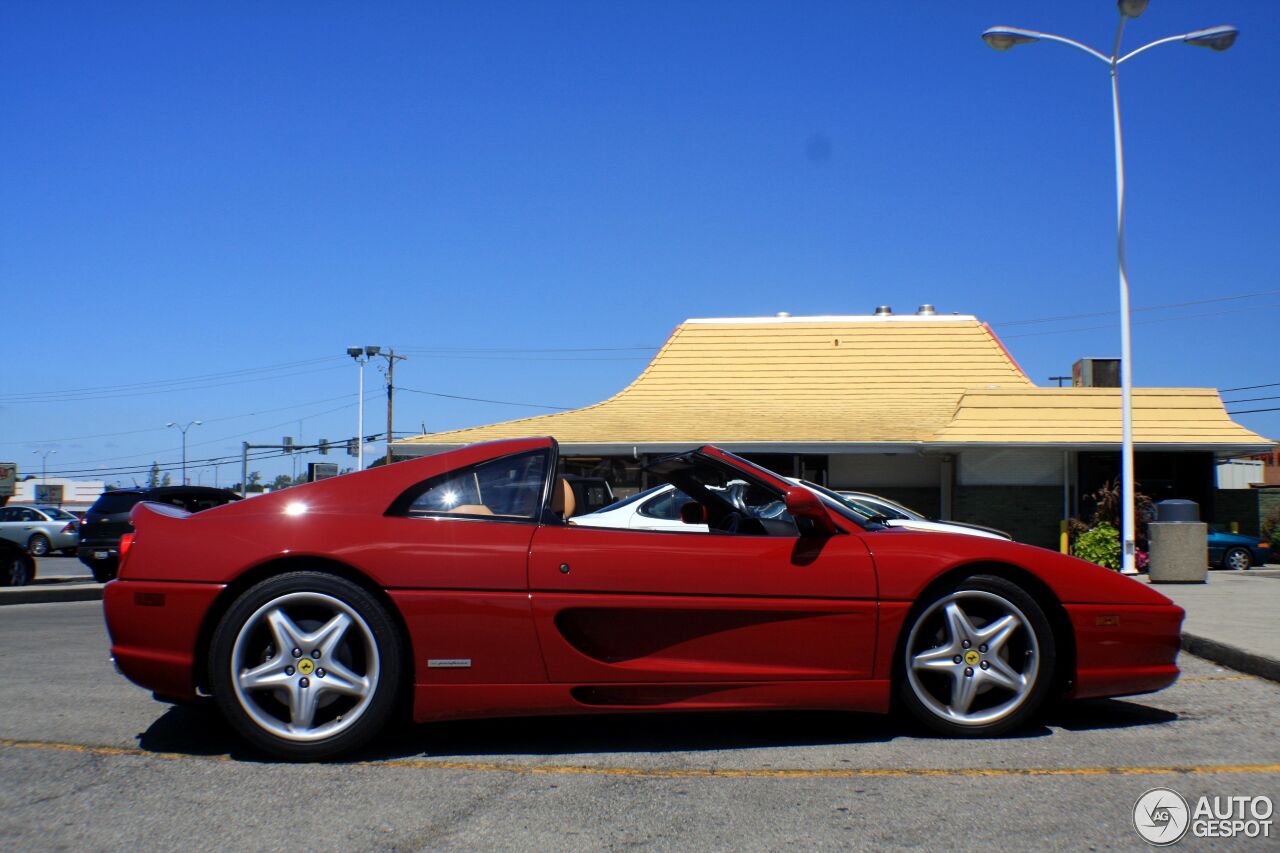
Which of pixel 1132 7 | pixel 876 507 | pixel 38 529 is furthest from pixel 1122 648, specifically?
pixel 38 529

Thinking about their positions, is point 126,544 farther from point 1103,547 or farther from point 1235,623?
point 1103,547

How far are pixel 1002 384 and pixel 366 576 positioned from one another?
68.7 feet

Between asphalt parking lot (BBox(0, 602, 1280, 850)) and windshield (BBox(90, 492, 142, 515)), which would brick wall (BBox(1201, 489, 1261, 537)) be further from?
windshield (BBox(90, 492, 142, 515))

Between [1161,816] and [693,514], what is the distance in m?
2.57

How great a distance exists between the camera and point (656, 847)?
10.6 ft

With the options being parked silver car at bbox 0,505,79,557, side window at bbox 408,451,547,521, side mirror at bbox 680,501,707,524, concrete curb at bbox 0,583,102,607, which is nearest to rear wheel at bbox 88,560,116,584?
concrete curb at bbox 0,583,102,607

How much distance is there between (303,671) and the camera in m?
4.16

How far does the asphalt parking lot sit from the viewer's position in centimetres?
335

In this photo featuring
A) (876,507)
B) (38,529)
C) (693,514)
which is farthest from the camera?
(38,529)

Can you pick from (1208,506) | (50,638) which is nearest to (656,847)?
(50,638)

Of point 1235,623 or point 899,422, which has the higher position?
point 899,422

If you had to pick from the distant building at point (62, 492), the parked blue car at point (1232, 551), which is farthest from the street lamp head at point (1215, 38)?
the distant building at point (62, 492)

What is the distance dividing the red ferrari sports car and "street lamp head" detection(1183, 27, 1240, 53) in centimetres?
1191

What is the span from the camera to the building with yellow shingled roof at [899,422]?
63.9 ft
